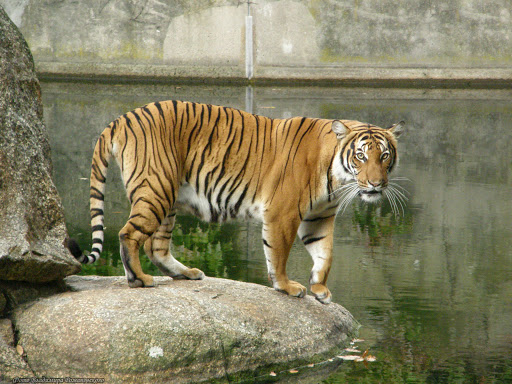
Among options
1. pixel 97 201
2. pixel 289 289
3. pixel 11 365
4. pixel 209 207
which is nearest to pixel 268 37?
pixel 209 207

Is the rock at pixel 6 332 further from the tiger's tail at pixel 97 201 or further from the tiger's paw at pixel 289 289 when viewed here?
the tiger's paw at pixel 289 289

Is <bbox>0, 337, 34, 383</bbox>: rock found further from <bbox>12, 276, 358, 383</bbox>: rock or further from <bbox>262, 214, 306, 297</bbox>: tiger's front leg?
<bbox>262, 214, 306, 297</bbox>: tiger's front leg

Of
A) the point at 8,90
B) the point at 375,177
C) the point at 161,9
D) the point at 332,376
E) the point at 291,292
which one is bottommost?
the point at 332,376

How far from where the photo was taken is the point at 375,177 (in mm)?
4902

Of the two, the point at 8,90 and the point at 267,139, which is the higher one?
the point at 8,90

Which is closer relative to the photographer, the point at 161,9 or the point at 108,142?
the point at 108,142

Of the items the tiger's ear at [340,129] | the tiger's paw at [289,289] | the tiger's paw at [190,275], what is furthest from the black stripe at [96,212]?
the tiger's ear at [340,129]

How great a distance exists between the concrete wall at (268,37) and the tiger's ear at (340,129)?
49.6ft

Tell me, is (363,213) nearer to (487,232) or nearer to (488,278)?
(487,232)

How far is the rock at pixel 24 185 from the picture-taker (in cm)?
451

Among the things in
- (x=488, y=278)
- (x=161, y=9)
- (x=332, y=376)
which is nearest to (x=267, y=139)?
(x=332, y=376)

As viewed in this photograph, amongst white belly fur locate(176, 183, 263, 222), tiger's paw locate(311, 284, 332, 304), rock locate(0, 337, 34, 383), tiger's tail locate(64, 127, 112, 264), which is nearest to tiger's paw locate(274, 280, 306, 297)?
tiger's paw locate(311, 284, 332, 304)

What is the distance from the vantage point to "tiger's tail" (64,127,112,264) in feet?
16.0

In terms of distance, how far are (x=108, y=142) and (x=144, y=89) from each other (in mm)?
13610
